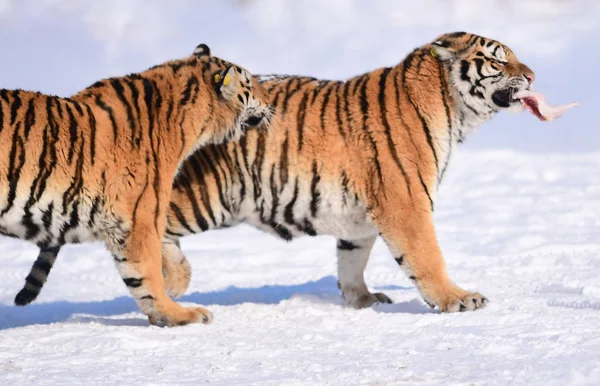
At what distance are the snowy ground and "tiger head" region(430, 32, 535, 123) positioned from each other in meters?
1.19

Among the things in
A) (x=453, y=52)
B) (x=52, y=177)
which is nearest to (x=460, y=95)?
(x=453, y=52)

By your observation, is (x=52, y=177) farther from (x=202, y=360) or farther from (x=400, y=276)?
(x=400, y=276)

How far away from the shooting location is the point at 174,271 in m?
5.42

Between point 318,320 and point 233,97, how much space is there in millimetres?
1368

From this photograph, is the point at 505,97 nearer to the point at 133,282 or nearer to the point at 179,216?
the point at 179,216

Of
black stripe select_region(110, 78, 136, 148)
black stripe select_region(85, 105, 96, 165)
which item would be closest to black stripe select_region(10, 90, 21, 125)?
black stripe select_region(85, 105, 96, 165)

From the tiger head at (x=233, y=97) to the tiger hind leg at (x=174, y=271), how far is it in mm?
785

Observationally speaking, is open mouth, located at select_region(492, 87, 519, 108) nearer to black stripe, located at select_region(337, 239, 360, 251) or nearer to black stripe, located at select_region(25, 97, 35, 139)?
black stripe, located at select_region(337, 239, 360, 251)

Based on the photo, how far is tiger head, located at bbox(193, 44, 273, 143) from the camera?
509 cm

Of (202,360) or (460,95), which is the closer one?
(202,360)

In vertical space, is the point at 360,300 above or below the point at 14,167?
below

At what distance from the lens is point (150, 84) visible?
5031mm

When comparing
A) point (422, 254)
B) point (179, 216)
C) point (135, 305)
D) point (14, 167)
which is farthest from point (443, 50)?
point (135, 305)

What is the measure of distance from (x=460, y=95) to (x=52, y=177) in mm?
2383
